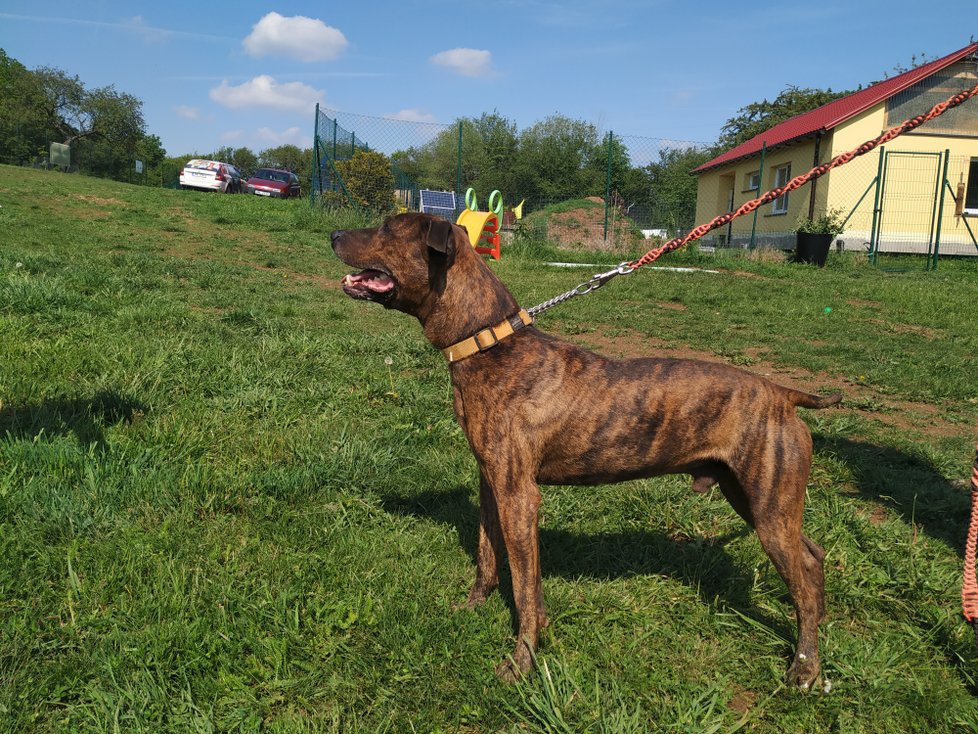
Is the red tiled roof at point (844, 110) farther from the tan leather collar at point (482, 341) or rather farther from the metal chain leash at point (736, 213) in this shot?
the tan leather collar at point (482, 341)

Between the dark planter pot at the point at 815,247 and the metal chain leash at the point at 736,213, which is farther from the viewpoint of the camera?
the dark planter pot at the point at 815,247

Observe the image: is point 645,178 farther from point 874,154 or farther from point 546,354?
point 546,354

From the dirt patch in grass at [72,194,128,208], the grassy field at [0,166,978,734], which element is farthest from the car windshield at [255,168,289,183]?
the grassy field at [0,166,978,734]

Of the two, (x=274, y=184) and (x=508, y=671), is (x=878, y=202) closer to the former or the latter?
(x=508, y=671)

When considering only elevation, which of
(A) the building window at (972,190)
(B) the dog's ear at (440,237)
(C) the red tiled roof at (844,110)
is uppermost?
(C) the red tiled roof at (844,110)

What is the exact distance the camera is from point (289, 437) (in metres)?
4.33

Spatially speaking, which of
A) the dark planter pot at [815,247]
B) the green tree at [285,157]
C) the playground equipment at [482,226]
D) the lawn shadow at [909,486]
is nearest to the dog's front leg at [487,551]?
the lawn shadow at [909,486]

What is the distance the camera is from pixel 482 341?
2818mm

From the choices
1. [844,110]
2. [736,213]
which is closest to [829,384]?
[736,213]

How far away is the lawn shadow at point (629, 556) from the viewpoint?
3271mm

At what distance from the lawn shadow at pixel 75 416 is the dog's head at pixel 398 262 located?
77.7 inches

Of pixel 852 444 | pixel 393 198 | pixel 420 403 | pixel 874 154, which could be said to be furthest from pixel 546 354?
pixel 874 154

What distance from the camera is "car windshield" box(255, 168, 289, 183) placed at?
3597cm

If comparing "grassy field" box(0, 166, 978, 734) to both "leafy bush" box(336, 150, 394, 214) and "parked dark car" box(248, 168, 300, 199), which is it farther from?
"parked dark car" box(248, 168, 300, 199)
